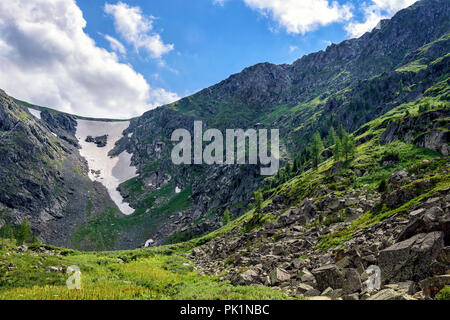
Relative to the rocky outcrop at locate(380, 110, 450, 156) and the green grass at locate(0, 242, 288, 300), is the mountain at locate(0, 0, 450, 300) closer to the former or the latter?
the green grass at locate(0, 242, 288, 300)

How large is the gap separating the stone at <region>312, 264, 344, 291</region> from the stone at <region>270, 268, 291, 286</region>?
122 inches

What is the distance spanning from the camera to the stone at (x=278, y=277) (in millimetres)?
18720

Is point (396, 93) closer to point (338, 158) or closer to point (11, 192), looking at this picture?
point (338, 158)

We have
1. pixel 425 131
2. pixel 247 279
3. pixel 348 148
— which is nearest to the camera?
pixel 247 279

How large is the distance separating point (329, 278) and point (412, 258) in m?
4.92

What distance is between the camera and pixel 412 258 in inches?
518

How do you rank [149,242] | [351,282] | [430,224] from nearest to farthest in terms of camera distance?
[351,282], [430,224], [149,242]

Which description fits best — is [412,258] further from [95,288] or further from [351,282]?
[95,288]

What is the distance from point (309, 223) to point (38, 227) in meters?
169

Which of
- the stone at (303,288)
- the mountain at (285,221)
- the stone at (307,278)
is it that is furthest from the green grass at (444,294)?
the stone at (307,278)

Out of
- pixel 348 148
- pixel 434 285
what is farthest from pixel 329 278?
pixel 348 148

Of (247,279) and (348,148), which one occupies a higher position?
(348,148)

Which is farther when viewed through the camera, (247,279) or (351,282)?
(247,279)

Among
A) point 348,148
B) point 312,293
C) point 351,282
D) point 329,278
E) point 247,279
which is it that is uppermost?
point 348,148
